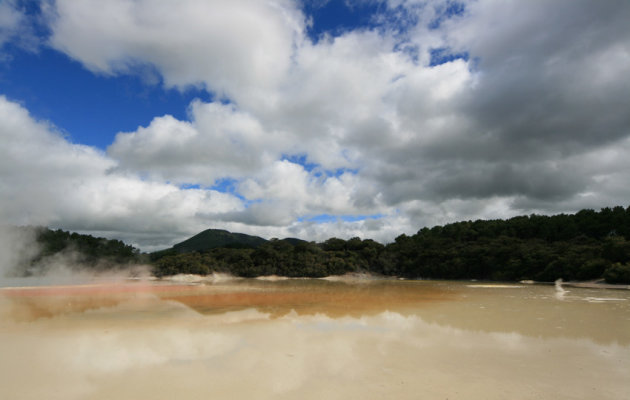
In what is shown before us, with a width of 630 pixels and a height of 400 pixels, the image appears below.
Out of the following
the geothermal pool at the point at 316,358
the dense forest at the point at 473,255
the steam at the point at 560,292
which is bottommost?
the steam at the point at 560,292

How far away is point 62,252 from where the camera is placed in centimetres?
6781

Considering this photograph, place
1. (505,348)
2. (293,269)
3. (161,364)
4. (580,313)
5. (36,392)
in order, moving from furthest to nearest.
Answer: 1. (293,269)
2. (580,313)
3. (505,348)
4. (161,364)
5. (36,392)

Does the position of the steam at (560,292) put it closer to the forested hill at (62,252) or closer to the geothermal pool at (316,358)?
the geothermal pool at (316,358)

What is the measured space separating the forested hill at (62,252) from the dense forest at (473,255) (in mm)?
12626

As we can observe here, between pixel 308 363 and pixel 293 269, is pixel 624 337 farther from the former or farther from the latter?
pixel 293 269

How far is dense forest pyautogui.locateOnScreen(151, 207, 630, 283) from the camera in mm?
44656

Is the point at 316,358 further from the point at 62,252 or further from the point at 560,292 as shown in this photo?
the point at 62,252

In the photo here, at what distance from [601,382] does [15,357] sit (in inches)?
527

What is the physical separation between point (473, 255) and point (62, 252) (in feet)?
248

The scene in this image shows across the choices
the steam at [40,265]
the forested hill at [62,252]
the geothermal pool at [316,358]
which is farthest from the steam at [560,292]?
the forested hill at [62,252]

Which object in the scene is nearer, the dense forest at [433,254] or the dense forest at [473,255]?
the dense forest at [473,255]

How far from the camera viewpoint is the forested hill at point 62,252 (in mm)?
61719

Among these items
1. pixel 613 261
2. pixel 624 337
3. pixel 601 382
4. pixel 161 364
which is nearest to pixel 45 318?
pixel 161 364

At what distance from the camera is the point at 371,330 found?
12344 millimetres
